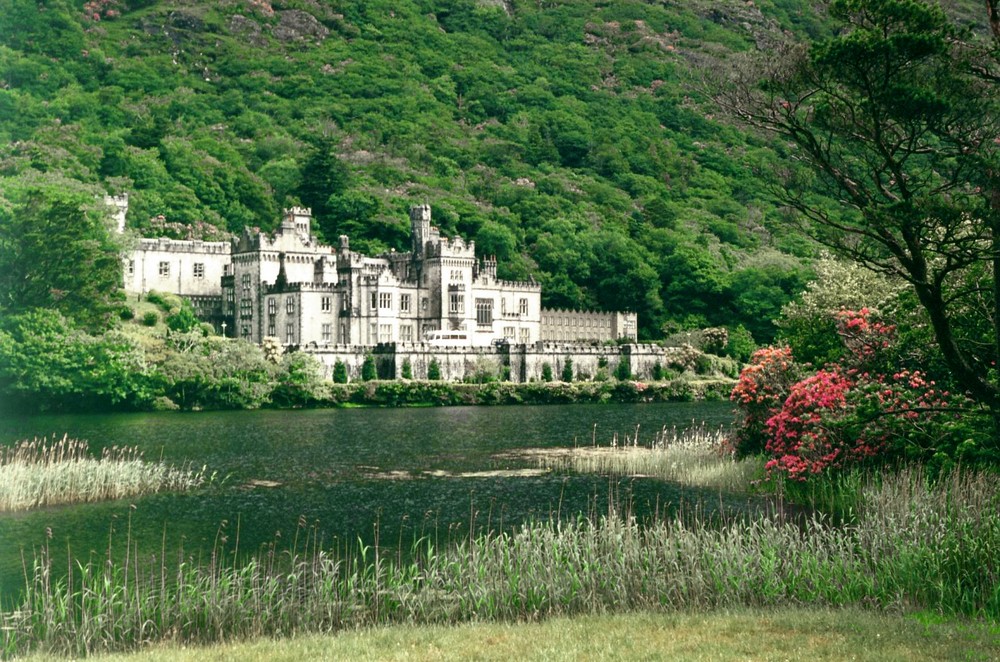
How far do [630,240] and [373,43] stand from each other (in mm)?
78787

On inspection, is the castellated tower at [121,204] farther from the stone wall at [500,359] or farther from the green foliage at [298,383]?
the green foliage at [298,383]

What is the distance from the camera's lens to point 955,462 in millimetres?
22422

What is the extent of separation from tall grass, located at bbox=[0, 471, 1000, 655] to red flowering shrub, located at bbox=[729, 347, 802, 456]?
11.4 meters

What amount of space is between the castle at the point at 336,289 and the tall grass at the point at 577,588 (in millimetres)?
63730

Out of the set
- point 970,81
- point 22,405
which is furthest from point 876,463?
point 22,405

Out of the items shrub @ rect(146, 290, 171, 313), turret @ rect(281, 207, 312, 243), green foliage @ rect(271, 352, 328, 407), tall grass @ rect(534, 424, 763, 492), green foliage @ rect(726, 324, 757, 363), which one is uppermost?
turret @ rect(281, 207, 312, 243)

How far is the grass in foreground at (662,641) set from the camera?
1393 cm

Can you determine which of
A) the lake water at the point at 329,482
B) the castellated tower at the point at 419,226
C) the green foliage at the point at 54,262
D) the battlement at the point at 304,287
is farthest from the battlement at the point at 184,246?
the lake water at the point at 329,482

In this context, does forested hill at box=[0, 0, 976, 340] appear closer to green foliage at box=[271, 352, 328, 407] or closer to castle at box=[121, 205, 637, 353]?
castle at box=[121, 205, 637, 353]

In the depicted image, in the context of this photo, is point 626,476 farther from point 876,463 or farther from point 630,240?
point 630,240

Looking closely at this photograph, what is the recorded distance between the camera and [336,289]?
290 feet

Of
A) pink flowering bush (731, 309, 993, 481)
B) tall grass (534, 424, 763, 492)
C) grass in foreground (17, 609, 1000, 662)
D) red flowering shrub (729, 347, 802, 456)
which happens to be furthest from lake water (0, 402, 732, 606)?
grass in foreground (17, 609, 1000, 662)

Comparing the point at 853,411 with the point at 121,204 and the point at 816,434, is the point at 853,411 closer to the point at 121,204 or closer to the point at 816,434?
the point at 816,434

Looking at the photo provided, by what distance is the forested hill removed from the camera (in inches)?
4592
